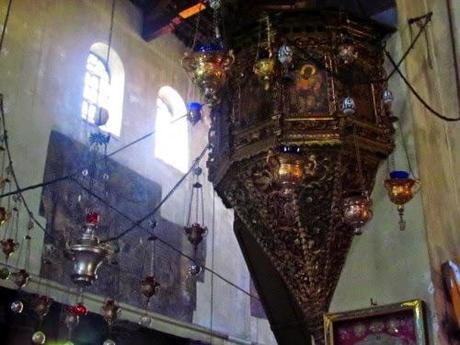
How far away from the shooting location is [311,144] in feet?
16.4

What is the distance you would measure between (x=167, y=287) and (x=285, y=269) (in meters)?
5.38

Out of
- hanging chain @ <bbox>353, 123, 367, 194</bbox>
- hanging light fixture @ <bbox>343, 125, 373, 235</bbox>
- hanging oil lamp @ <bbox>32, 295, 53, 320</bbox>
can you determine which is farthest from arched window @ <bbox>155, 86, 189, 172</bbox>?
hanging light fixture @ <bbox>343, 125, 373, 235</bbox>

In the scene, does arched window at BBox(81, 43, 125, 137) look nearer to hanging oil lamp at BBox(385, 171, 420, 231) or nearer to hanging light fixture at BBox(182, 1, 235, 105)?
hanging light fixture at BBox(182, 1, 235, 105)

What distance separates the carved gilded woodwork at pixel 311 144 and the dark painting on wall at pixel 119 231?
11.3 feet

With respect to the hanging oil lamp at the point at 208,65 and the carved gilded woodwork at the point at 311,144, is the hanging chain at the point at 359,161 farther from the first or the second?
the hanging oil lamp at the point at 208,65

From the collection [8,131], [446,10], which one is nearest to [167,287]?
[8,131]

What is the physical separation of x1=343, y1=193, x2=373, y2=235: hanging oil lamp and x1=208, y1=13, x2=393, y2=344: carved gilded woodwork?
0.85ft

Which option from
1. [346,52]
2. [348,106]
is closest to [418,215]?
[348,106]

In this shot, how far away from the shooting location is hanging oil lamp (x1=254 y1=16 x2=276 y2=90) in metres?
4.72

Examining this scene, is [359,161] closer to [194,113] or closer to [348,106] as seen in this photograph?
[348,106]

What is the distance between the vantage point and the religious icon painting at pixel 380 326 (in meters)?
4.72

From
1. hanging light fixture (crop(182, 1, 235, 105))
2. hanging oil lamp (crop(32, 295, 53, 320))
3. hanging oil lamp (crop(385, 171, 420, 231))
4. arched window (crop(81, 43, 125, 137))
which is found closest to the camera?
hanging light fixture (crop(182, 1, 235, 105))

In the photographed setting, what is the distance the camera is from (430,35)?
6.07 m

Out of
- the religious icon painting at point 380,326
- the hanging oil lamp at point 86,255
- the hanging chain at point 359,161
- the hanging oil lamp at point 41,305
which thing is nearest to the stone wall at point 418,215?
the religious icon painting at point 380,326
